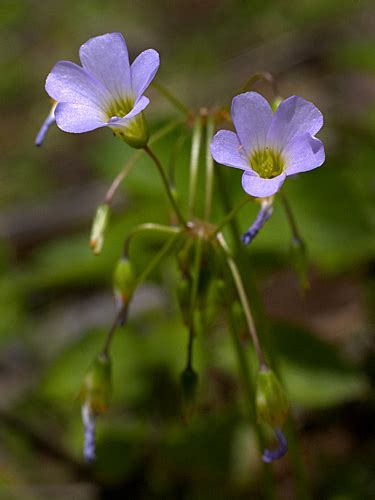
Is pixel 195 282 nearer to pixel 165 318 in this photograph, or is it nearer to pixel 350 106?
pixel 165 318

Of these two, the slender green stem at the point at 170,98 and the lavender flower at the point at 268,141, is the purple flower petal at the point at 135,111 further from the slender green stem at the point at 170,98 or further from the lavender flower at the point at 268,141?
the slender green stem at the point at 170,98

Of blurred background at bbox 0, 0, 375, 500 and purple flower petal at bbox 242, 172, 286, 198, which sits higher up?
purple flower petal at bbox 242, 172, 286, 198

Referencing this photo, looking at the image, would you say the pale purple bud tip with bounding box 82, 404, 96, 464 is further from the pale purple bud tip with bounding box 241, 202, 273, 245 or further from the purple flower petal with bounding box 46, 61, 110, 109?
the purple flower petal with bounding box 46, 61, 110, 109

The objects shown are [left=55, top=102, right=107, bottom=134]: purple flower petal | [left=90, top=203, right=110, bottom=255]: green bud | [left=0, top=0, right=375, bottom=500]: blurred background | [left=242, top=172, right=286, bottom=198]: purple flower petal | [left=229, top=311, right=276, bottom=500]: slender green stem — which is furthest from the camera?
[left=0, top=0, right=375, bottom=500]: blurred background

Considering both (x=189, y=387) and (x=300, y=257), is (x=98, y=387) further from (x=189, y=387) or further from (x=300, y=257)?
(x=300, y=257)

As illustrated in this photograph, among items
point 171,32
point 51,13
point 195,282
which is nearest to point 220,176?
point 195,282

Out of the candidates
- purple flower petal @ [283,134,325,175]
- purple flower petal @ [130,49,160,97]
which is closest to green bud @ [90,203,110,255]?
purple flower petal @ [130,49,160,97]

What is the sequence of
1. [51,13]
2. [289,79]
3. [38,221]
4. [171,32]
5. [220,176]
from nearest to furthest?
[220,176], [38,221], [289,79], [171,32], [51,13]

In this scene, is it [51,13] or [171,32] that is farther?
[51,13]
